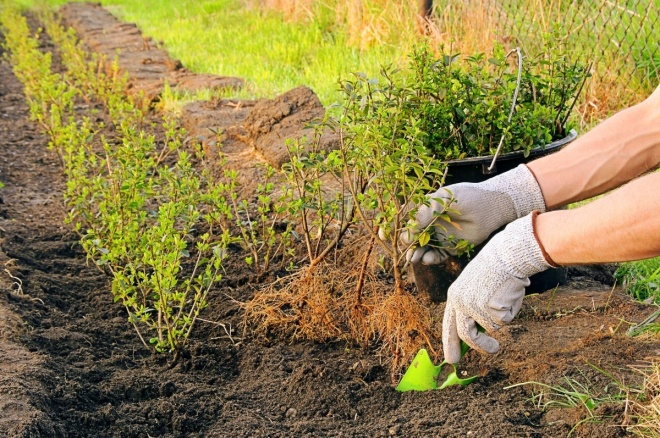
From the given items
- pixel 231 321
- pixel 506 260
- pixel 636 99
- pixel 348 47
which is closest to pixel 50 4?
pixel 348 47

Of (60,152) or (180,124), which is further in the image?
(180,124)

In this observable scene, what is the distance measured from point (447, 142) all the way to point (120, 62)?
5.73 metres

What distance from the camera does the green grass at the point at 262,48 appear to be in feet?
20.2

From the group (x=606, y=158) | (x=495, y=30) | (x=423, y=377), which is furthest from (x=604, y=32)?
(x=423, y=377)

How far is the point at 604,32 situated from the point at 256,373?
336 centimetres

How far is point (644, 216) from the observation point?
1.83 metres

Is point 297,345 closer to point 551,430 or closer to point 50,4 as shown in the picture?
point 551,430

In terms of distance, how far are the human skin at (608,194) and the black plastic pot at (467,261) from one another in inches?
7.3

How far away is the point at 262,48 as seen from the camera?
25.3 feet

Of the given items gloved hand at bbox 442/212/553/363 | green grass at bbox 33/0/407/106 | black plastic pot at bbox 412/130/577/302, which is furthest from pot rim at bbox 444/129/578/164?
green grass at bbox 33/0/407/106

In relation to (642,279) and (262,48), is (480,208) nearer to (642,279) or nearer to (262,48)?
(642,279)

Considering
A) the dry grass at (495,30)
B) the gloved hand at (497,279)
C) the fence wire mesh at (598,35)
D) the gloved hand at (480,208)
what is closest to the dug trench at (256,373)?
the gloved hand at (497,279)

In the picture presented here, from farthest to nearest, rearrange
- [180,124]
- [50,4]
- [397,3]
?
[50,4], [397,3], [180,124]

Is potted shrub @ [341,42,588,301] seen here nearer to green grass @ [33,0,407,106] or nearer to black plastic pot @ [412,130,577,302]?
black plastic pot @ [412,130,577,302]
